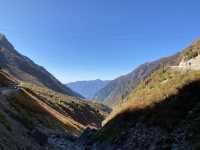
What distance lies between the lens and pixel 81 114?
15412 centimetres

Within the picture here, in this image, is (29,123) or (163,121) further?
(29,123)

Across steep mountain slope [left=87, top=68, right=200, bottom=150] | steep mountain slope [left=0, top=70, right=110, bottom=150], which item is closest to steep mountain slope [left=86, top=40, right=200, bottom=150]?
steep mountain slope [left=87, top=68, right=200, bottom=150]

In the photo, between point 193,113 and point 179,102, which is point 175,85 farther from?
point 193,113

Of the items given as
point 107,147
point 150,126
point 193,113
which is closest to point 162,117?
point 150,126

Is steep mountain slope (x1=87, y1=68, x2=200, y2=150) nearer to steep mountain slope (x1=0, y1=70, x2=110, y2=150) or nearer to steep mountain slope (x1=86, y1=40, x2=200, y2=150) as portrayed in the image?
steep mountain slope (x1=86, y1=40, x2=200, y2=150)

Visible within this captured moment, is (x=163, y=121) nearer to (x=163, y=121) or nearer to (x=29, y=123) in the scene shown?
(x=163, y=121)

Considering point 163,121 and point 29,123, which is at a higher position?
point 163,121

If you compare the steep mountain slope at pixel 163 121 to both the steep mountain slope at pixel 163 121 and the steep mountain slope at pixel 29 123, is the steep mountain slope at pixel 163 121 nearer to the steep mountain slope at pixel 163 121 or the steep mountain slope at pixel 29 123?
the steep mountain slope at pixel 163 121

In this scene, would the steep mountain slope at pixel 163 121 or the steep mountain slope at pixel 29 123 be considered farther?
the steep mountain slope at pixel 29 123

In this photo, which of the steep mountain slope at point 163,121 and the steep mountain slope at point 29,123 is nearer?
the steep mountain slope at point 163,121

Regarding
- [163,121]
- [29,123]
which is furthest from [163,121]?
[29,123]

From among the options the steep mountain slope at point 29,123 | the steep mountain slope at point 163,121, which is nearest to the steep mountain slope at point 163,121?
the steep mountain slope at point 163,121

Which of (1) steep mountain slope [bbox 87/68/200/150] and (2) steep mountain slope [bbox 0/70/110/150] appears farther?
(2) steep mountain slope [bbox 0/70/110/150]

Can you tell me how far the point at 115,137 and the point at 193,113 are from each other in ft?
35.4
